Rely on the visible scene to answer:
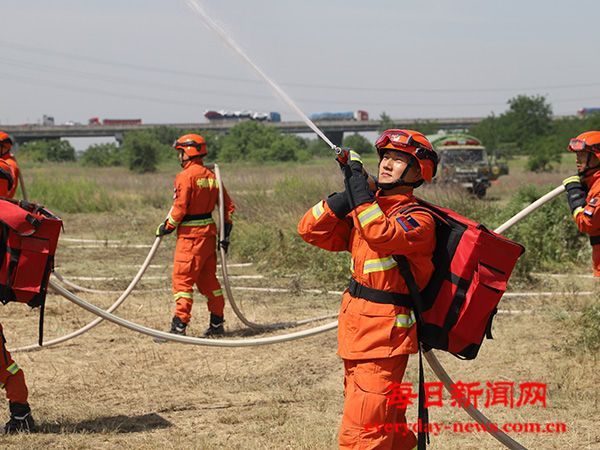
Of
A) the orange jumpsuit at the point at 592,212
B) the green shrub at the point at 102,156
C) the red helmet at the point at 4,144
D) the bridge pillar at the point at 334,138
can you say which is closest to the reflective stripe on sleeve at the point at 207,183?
the bridge pillar at the point at 334,138

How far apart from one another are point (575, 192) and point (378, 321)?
3268 mm

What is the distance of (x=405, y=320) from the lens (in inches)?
144

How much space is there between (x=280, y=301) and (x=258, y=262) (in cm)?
257

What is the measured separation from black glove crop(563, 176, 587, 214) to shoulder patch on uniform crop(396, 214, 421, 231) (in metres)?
3.11

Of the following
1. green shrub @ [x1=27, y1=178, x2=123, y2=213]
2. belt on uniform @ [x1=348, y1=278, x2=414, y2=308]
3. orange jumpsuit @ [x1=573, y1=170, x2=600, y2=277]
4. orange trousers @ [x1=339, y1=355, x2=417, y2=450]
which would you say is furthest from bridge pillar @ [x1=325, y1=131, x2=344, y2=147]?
green shrub @ [x1=27, y1=178, x2=123, y2=213]

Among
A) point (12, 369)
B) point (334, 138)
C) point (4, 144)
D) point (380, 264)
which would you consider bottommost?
point (12, 369)

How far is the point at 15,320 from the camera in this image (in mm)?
8453

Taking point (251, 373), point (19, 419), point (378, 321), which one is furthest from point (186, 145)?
point (378, 321)

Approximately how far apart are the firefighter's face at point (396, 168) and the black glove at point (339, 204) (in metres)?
0.20

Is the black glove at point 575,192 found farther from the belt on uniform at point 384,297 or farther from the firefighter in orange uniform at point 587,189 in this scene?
the belt on uniform at point 384,297

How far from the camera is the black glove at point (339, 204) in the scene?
3736 millimetres

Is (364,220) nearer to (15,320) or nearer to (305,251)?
(15,320)

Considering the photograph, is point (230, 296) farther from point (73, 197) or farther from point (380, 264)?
point (73, 197)

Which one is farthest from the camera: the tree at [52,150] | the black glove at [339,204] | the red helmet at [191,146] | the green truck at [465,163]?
the tree at [52,150]
